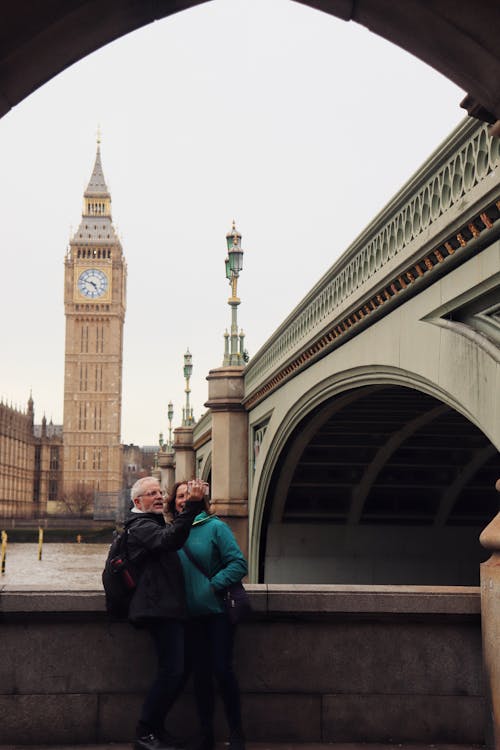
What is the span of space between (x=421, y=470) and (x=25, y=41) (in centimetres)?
1706

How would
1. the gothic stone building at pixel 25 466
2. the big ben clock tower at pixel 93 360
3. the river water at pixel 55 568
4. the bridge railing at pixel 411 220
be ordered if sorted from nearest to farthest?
the bridge railing at pixel 411 220 < the river water at pixel 55 568 < the gothic stone building at pixel 25 466 < the big ben clock tower at pixel 93 360

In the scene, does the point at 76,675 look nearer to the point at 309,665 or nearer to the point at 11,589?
the point at 11,589

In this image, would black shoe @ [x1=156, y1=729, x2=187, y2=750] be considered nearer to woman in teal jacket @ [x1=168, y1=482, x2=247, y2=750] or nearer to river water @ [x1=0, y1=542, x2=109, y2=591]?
woman in teal jacket @ [x1=168, y1=482, x2=247, y2=750]

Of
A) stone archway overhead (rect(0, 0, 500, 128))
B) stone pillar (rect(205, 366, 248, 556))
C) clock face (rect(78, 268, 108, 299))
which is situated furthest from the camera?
clock face (rect(78, 268, 108, 299))

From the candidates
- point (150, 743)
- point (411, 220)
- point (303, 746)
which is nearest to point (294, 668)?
point (303, 746)

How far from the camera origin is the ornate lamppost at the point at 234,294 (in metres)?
20.1

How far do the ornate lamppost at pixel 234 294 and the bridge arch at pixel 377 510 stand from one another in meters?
3.51

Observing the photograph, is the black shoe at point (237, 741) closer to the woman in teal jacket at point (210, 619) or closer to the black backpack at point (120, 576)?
the woman in teal jacket at point (210, 619)

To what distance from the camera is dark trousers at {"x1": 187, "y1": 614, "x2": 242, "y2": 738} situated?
196 inches

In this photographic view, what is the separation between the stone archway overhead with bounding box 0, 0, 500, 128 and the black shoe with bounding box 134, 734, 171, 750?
304 cm

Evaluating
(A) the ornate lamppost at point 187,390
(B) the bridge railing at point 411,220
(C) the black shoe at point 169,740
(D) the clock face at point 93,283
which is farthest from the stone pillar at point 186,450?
(D) the clock face at point 93,283

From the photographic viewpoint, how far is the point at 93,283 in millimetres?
137250

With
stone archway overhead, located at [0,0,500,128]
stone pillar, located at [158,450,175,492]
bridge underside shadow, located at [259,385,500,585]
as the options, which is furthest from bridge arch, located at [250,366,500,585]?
stone pillar, located at [158,450,175,492]

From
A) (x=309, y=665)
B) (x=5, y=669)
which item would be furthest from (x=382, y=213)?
(x=5, y=669)
